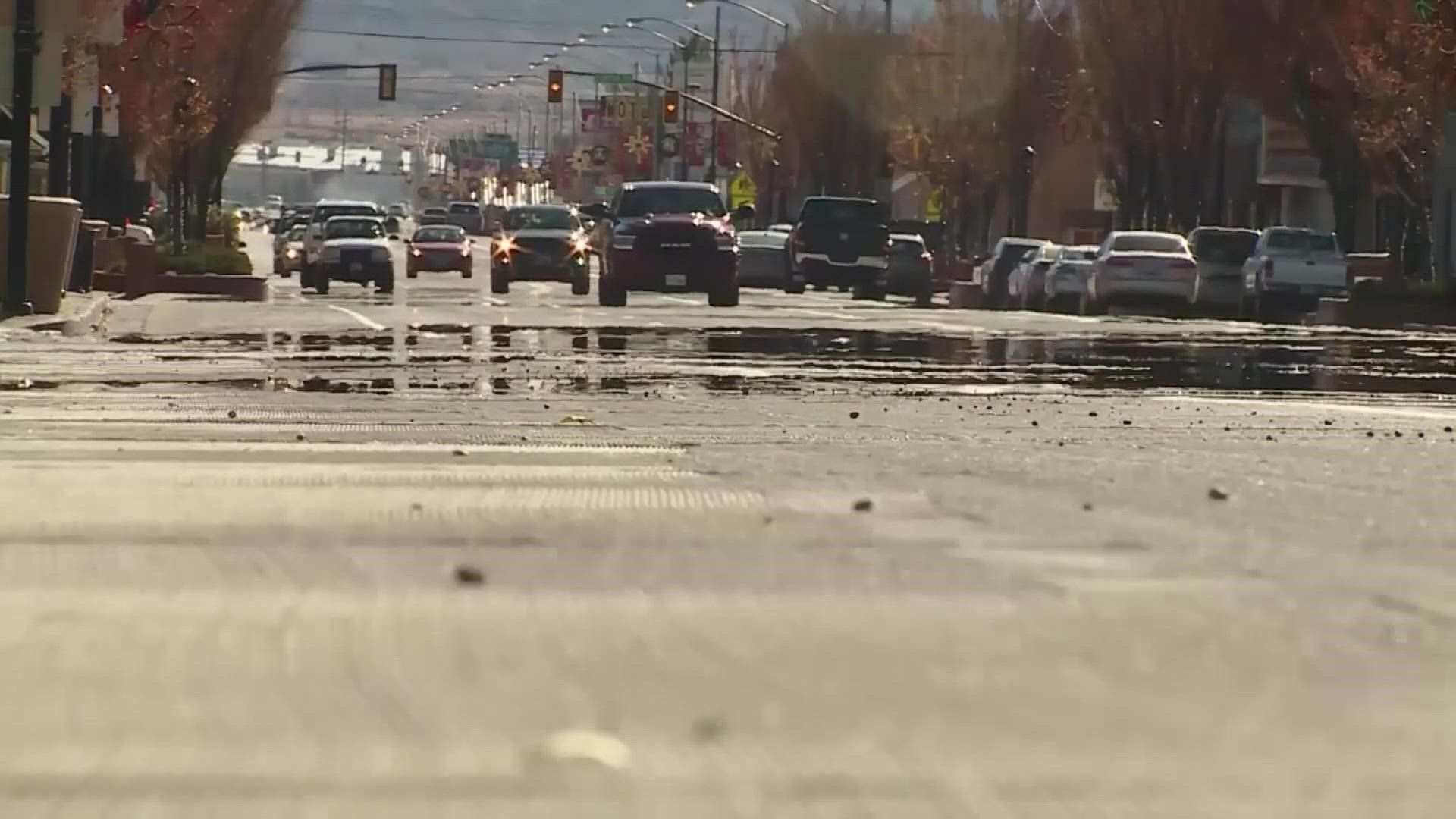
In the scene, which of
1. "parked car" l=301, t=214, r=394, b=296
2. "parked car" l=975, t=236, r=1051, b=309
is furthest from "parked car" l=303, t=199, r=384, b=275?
"parked car" l=975, t=236, r=1051, b=309

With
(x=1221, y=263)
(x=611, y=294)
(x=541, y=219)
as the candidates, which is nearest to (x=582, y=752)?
(x=611, y=294)

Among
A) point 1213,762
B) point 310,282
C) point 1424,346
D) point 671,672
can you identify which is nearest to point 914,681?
point 671,672

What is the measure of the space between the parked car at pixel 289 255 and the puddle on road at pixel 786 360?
145 ft

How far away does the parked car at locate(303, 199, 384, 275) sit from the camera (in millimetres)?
53625

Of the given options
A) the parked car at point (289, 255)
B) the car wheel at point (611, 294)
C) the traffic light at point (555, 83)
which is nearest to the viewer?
the car wheel at point (611, 294)

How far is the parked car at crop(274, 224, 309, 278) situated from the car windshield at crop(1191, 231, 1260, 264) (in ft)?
86.5

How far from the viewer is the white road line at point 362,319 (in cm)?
3020

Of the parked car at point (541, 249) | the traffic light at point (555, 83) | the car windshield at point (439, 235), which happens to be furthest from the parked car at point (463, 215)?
the parked car at point (541, 249)

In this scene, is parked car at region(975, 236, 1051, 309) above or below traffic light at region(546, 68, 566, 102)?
below

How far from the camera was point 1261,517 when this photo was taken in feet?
33.3

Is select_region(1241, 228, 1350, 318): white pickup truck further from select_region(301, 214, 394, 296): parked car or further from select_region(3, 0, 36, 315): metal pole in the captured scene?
select_region(3, 0, 36, 315): metal pole

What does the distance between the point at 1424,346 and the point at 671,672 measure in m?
26.0

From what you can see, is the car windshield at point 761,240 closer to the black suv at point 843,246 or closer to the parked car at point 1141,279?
the black suv at point 843,246

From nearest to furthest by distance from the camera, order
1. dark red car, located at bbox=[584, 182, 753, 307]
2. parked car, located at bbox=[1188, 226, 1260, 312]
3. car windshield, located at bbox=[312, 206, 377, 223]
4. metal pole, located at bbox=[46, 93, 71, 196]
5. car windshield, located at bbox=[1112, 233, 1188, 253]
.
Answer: metal pole, located at bbox=[46, 93, 71, 196], dark red car, located at bbox=[584, 182, 753, 307], car windshield, located at bbox=[1112, 233, 1188, 253], parked car, located at bbox=[1188, 226, 1260, 312], car windshield, located at bbox=[312, 206, 377, 223]
